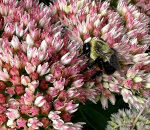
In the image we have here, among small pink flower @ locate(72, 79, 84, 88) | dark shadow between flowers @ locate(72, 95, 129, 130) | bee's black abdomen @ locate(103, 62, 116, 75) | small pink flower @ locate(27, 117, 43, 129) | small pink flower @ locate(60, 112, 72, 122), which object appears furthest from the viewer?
dark shadow between flowers @ locate(72, 95, 129, 130)

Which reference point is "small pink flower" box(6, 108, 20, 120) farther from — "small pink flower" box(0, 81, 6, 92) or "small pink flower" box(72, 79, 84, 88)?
"small pink flower" box(72, 79, 84, 88)

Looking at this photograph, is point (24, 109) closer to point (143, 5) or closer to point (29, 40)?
point (29, 40)

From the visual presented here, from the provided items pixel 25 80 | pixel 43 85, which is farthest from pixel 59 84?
pixel 25 80

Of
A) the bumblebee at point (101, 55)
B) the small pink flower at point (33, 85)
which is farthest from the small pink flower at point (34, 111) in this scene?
the bumblebee at point (101, 55)

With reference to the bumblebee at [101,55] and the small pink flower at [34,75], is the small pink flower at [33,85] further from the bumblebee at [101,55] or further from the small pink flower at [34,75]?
the bumblebee at [101,55]

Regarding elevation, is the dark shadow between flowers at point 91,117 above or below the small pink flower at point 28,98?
below

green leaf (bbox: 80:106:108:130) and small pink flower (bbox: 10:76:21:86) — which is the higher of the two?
small pink flower (bbox: 10:76:21:86)

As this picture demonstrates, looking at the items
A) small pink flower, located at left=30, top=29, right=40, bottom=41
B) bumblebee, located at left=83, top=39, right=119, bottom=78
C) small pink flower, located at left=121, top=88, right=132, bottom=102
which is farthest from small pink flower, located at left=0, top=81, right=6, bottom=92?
small pink flower, located at left=121, top=88, right=132, bottom=102

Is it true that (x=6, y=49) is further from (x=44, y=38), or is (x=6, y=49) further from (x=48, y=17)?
(x=48, y=17)
